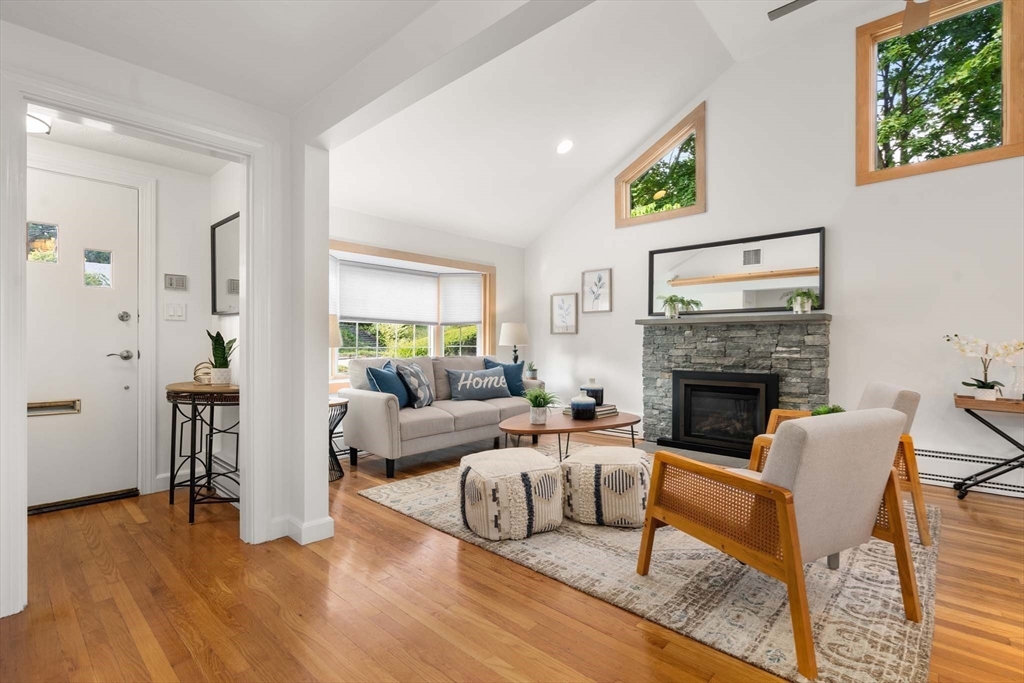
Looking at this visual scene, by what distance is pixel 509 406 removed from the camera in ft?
15.8

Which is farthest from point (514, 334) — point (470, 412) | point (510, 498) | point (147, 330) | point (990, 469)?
point (990, 469)

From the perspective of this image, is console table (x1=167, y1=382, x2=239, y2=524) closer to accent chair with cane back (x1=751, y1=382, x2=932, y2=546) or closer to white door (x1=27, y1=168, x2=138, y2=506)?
white door (x1=27, y1=168, x2=138, y2=506)

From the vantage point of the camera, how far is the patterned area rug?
1646mm

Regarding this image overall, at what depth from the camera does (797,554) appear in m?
1.60

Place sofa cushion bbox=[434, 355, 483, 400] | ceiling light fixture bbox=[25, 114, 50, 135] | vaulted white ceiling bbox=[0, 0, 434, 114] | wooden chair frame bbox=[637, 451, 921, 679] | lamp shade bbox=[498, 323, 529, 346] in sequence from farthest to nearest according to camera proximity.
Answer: lamp shade bbox=[498, 323, 529, 346]
sofa cushion bbox=[434, 355, 483, 400]
ceiling light fixture bbox=[25, 114, 50, 135]
vaulted white ceiling bbox=[0, 0, 434, 114]
wooden chair frame bbox=[637, 451, 921, 679]

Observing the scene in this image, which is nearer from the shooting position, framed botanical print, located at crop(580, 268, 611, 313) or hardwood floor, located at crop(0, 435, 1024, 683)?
hardwood floor, located at crop(0, 435, 1024, 683)

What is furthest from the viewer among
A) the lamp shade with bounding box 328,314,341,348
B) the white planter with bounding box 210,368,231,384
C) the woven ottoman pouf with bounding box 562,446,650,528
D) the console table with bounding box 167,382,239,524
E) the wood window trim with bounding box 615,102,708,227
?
the wood window trim with bounding box 615,102,708,227

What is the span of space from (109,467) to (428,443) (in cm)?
214

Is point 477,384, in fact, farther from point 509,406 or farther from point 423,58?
point 423,58

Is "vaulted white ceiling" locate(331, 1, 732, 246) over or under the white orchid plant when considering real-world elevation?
over

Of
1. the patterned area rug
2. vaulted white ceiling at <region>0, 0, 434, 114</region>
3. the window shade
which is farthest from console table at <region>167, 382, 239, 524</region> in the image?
the window shade

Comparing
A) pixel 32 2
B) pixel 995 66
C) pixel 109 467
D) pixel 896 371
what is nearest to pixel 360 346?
pixel 109 467

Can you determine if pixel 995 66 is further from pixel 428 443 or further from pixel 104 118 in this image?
pixel 104 118

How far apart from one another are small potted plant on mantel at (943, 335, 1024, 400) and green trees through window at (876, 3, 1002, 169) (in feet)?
4.81
